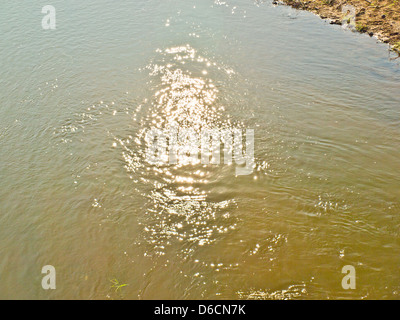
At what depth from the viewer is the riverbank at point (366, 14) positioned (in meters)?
11.1

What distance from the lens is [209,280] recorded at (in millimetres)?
4863

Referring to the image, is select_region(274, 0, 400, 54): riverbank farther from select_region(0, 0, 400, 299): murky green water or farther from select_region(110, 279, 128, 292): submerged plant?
select_region(110, 279, 128, 292): submerged plant

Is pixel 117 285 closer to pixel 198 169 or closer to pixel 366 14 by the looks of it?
pixel 198 169

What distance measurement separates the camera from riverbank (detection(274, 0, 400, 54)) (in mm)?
11086

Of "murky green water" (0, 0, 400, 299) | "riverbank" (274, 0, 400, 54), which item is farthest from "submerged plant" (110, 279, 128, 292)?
"riverbank" (274, 0, 400, 54)

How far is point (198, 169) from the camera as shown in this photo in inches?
260

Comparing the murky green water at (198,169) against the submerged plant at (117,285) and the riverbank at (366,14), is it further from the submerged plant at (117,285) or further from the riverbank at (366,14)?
the riverbank at (366,14)

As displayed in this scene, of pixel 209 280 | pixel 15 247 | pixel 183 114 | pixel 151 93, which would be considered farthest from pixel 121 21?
pixel 209 280

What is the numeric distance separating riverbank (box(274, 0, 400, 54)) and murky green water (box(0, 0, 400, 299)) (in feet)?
2.77

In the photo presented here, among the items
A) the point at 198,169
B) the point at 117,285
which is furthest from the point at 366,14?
the point at 117,285

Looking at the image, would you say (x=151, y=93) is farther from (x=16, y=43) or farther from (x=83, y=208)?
(x=16, y=43)

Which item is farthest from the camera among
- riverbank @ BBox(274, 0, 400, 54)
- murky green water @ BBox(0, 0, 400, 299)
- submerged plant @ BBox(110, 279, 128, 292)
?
riverbank @ BBox(274, 0, 400, 54)

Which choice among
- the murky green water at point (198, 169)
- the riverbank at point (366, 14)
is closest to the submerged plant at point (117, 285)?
the murky green water at point (198, 169)
